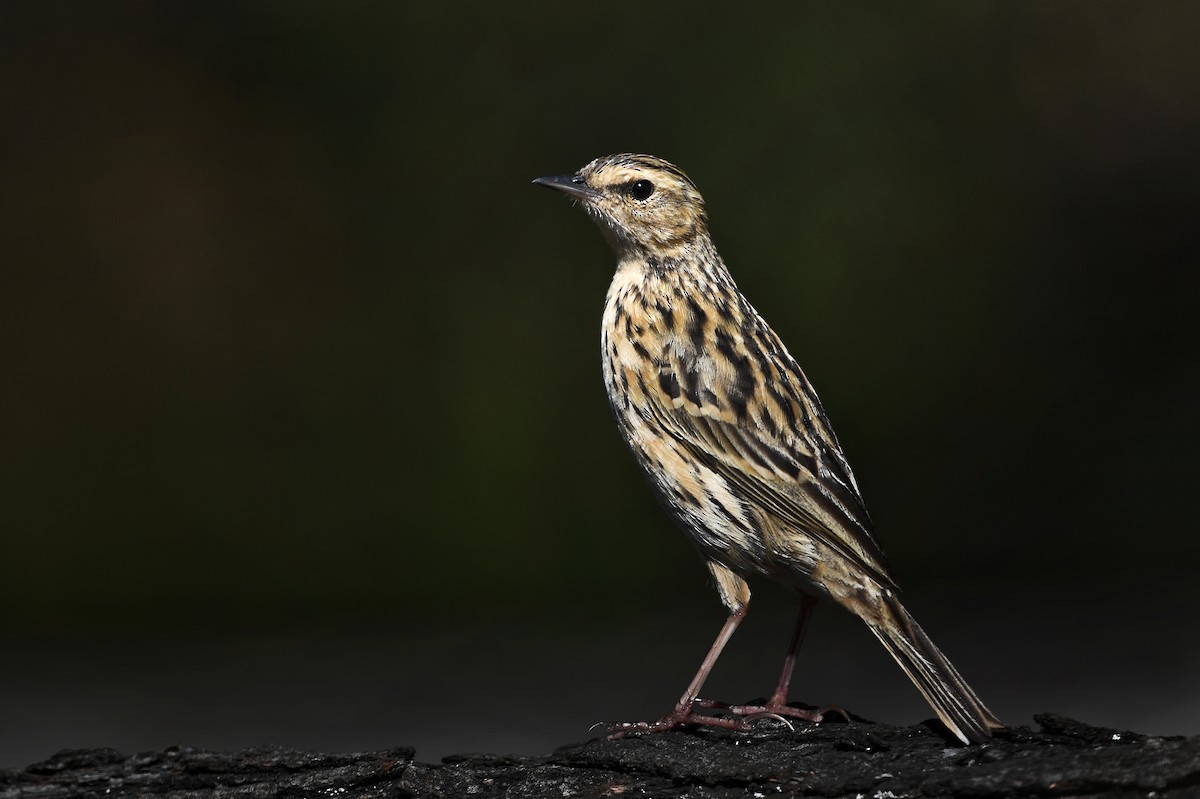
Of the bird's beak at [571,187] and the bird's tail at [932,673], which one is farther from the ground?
the bird's beak at [571,187]

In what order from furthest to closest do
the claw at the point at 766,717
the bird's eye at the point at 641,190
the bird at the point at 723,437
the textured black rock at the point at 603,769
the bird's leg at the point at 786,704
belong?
the bird's eye at the point at 641,190 → the bird's leg at the point at 786,704 → the bird at the point at 723,437 → the claw at the point at 766,717 → the textured black rock at the point at 603,769

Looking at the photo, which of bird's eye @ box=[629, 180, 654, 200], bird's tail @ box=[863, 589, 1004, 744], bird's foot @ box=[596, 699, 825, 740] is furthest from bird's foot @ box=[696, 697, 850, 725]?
bird's eye @ box=[629, 180, 654, 200]

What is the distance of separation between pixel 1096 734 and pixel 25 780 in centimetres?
283

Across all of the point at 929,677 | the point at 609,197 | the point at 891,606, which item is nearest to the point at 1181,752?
the point at 929,677

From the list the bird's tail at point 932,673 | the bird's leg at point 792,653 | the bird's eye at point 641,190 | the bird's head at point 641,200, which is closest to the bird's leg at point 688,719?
the bird's leg at point 792,653

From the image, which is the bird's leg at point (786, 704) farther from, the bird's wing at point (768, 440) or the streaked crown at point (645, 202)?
the streaked crown at point (645, 202)

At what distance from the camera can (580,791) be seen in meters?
3.23

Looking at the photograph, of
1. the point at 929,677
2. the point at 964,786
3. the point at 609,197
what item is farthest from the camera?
the point at 609,197

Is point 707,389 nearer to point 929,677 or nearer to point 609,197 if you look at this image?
point 609,197

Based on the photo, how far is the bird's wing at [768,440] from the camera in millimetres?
3734

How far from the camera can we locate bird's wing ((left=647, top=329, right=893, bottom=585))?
12.3 ft

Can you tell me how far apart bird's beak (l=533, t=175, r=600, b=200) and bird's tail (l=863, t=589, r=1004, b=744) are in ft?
5.78

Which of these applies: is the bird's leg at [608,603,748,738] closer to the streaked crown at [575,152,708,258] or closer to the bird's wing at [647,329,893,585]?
the bird's wing at [647,329,893,585]

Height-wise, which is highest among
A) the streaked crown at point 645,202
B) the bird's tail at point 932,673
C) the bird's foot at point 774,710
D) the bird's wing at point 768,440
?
the streaked crown at point 645,202
